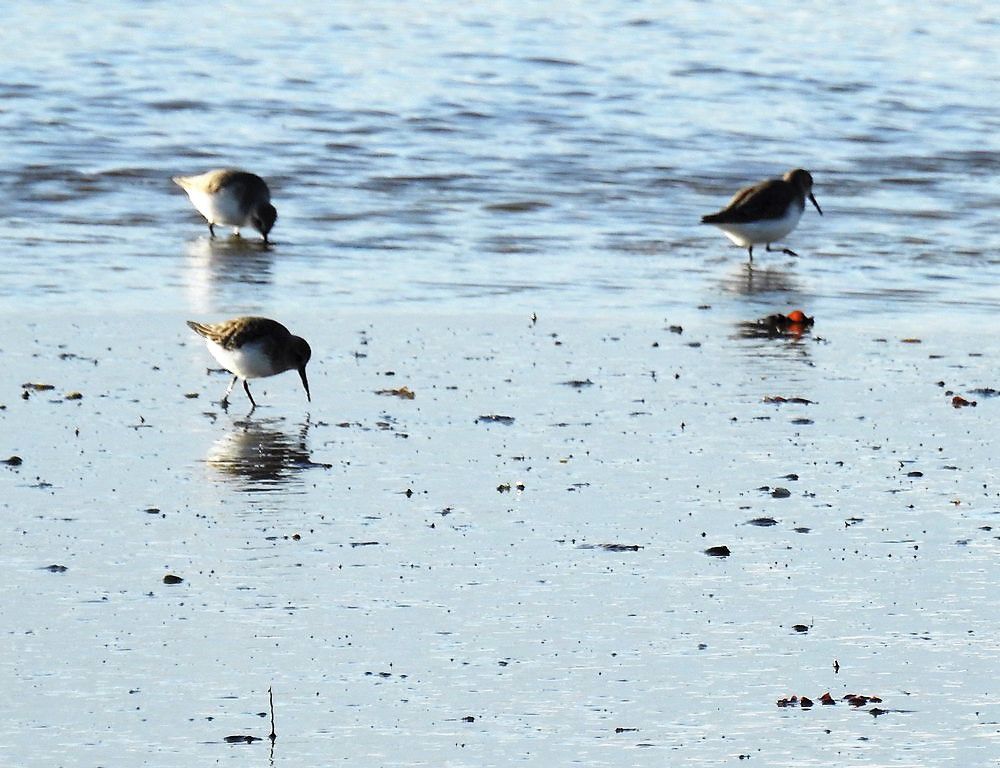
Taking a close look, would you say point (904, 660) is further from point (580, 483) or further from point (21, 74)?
point (21, 74)

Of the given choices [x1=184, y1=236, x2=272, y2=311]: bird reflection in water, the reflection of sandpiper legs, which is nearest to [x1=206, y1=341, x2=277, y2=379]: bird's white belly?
the reflection of sandpiper legs

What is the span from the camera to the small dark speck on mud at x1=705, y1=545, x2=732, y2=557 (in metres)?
8.27

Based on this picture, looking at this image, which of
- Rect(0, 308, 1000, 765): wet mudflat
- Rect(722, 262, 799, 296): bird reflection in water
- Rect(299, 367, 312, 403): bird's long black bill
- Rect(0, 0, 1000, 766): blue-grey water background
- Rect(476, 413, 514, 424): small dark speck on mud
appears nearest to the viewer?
Rect(0, 308, 1000, 765): wet mudflat

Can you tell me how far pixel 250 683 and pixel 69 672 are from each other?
0.59 metres

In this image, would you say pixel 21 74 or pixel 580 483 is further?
pixel 21 74

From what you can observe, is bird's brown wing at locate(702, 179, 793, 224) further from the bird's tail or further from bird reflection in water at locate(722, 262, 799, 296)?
the bird's tail

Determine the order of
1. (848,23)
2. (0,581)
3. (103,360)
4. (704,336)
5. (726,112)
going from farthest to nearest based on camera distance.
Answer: (848,23) → (726,112) → (704,336) → (103,360) → (0,581)

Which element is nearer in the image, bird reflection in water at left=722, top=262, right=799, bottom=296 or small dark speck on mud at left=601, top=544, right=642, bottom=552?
small dark speck on mud at left=601, top=544, right=642, bottom=552

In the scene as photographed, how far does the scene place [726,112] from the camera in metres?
27.0

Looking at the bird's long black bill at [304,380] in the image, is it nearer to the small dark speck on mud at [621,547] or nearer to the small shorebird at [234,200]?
the small dark speck on mud at [621,547]

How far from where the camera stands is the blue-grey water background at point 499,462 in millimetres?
6617

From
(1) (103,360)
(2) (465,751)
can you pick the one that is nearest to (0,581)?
(2) (465,751)

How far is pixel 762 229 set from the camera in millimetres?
16469

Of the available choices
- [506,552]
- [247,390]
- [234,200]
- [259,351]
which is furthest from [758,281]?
[506,552]
